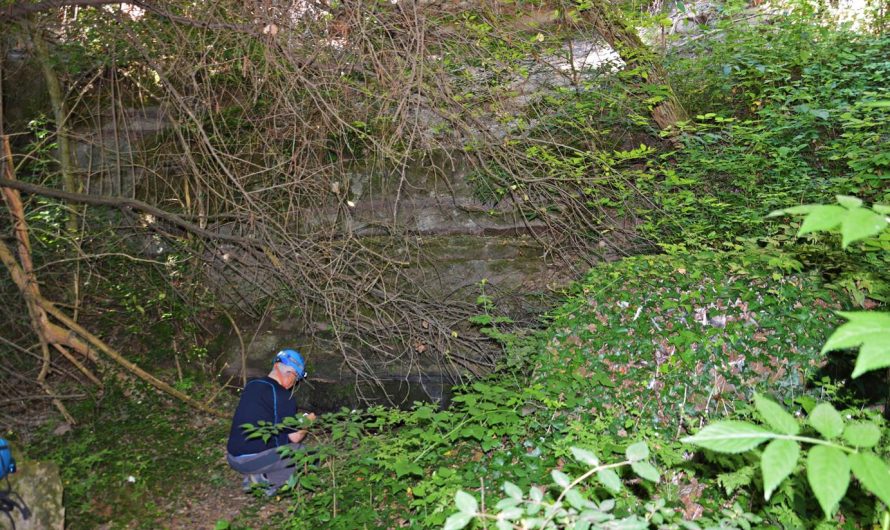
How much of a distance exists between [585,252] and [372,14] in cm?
330

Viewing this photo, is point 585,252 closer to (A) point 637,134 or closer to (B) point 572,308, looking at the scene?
(B) point 572,308

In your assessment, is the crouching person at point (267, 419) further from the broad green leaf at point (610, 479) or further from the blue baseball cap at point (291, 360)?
the broad green leaf at point (610, 479)

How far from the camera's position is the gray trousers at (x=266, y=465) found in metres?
6.33

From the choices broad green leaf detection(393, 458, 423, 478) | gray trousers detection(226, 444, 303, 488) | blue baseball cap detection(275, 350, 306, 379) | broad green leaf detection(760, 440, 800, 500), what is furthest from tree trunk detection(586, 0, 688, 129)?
broad green leaf detection(760, 440, 800, 500)

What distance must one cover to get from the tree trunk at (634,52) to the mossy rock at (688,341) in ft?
8.57

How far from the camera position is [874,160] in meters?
5.42

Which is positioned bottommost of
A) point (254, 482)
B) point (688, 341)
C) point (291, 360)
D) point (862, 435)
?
point (254, 482)

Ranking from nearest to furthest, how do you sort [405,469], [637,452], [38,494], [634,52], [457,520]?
[457,520] < [637,452] < [405,469] < [38,494] < [634,52]

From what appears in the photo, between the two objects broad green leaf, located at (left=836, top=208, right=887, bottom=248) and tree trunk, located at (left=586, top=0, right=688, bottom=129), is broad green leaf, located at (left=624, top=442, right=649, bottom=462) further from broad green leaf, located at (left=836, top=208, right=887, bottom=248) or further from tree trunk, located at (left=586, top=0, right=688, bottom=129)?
tree trunk, located at (left=586, top=0, right=688, bottom=129)

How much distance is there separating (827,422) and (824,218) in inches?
16.7

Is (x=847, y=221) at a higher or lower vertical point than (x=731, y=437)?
higher

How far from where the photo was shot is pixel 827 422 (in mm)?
1315

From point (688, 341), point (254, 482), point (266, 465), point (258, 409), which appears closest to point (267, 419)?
point (258, 409)

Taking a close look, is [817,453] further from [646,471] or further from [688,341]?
[688,341]
